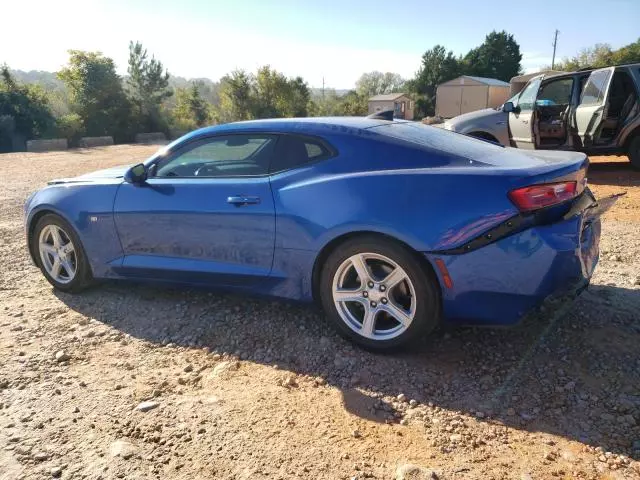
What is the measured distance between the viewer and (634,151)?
8.53 metres

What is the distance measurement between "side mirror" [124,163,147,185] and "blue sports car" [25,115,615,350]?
10 millimetres

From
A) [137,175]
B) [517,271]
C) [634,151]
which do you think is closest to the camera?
[517,271]

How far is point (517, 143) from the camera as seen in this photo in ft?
30.5

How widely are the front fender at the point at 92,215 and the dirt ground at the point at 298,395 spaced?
15.8 inches

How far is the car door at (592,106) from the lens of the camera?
8203 millimetres

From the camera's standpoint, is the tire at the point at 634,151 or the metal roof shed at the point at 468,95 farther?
the metal roof shed at the point at 468,95

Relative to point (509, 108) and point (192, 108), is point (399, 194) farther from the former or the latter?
point (192, 108)

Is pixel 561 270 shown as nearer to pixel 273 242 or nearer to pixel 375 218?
pixel 375 218

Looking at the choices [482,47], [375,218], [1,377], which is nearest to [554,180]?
[375,218]

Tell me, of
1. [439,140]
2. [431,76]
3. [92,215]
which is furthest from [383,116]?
[431,76]

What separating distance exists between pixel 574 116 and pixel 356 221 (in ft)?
24.1

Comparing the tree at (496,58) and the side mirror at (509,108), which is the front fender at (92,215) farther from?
→ the tree at (496,58)

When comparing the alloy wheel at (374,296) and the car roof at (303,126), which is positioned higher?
the car roof at (303,126)

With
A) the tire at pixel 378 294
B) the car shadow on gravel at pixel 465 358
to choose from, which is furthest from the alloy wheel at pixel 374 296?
the car shadow on gravel at pixel 465 358
